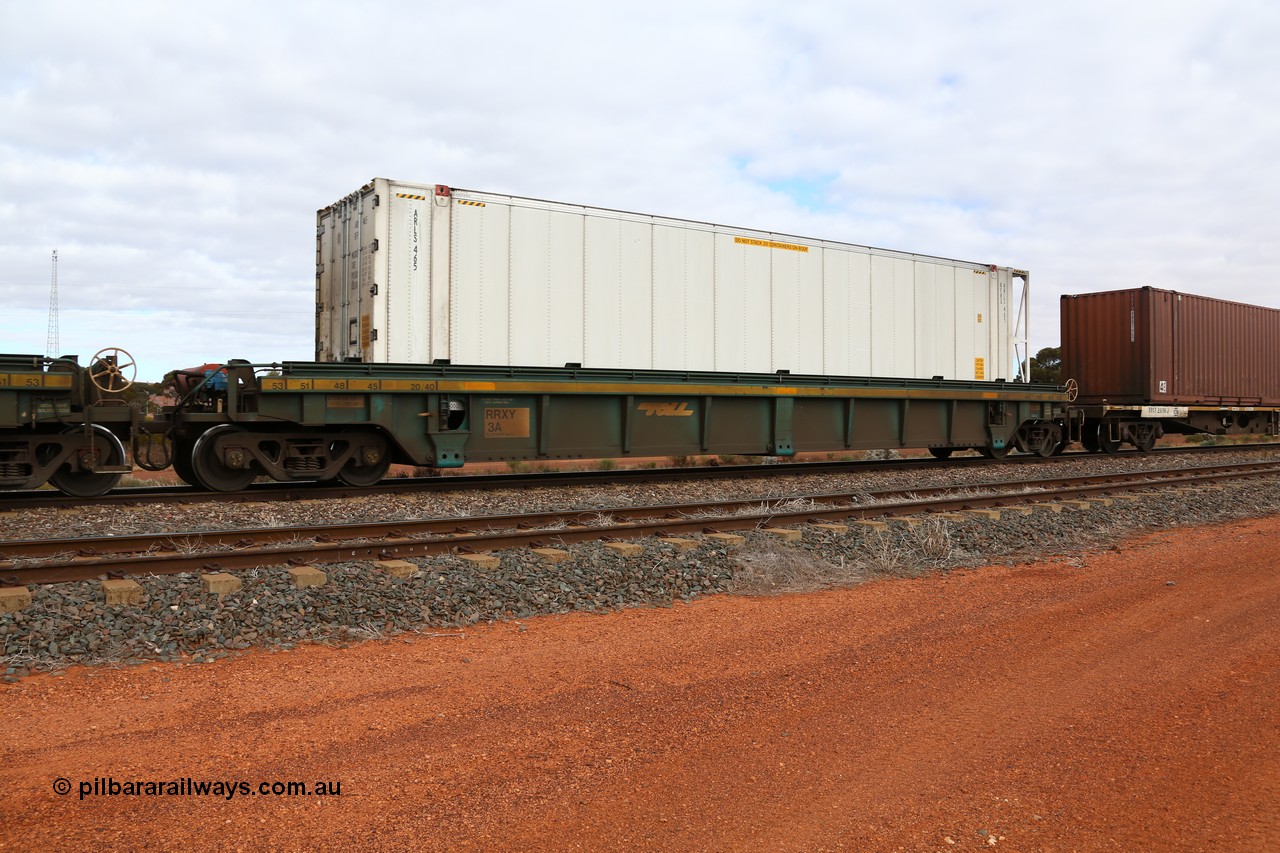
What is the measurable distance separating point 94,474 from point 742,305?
9462mm

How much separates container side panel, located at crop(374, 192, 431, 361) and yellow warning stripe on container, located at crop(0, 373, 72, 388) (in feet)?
11.7

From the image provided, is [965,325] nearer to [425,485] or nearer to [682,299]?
[682,299]

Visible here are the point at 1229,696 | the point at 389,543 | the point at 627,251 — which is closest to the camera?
the point at 1229,696

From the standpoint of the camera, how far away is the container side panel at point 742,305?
14.4 m

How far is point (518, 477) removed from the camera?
12.9 metres

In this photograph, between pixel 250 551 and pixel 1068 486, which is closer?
pixel 250 551

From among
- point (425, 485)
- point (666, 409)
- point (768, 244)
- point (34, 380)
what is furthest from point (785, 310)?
point (34, 380)

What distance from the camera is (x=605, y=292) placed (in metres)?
13.3

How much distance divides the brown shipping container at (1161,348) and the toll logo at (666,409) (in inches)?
533

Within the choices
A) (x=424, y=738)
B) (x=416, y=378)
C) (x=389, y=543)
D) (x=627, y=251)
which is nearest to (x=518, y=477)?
(x=416, y=378)

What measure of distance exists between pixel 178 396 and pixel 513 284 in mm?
4508

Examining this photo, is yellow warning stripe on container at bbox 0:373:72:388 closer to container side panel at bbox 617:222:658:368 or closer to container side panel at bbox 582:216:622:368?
container side panel at bbox 582:216:622:368

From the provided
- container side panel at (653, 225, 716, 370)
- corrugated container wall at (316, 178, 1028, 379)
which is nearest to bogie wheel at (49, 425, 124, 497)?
corrugated container wall at (316, 178, 1028, 379)

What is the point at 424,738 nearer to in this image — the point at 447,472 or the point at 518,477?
the point at 518,477
